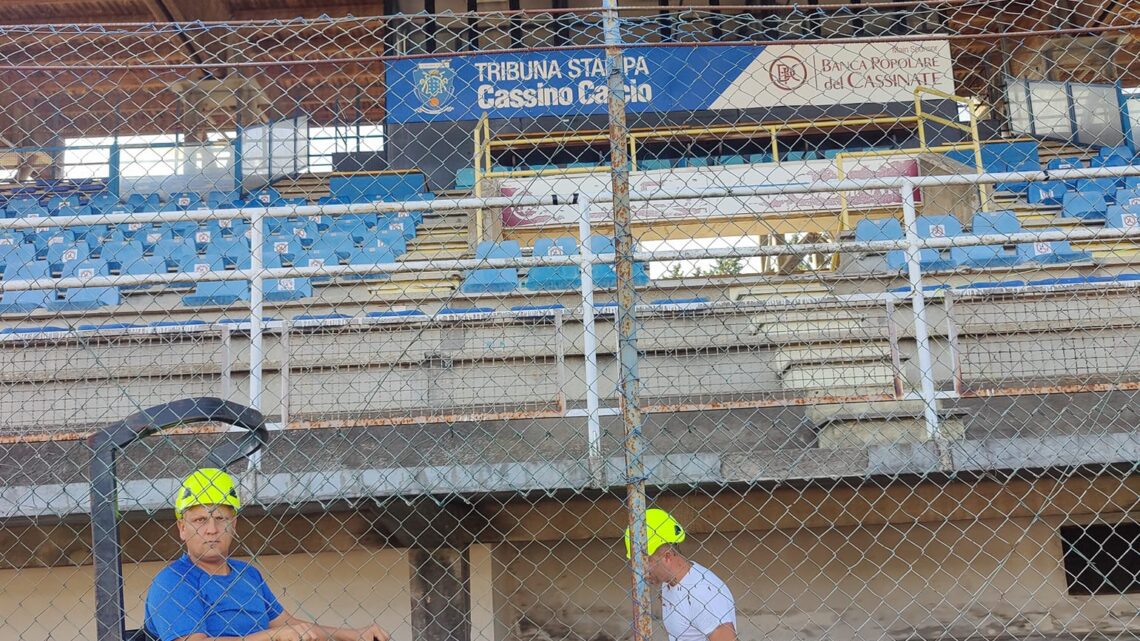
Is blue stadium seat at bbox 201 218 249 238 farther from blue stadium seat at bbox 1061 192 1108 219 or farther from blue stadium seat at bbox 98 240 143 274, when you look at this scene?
blue stadium seat at bbox 1061 192 1108 219

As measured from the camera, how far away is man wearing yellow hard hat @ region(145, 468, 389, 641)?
3043 millimetres

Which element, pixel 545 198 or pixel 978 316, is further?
pixel 978 316

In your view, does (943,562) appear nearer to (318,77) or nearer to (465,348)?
(465,348)

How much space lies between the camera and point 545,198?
13.9 feet

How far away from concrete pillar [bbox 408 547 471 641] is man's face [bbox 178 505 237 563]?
210 centimetres

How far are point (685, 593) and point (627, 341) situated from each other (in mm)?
1369

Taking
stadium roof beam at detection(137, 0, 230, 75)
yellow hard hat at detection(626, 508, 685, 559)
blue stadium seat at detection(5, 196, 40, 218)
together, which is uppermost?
stadium roof beam at detection(137, 0, 230, 75)

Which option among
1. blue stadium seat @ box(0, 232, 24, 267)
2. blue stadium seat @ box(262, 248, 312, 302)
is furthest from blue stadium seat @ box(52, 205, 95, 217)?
blue stadium seat @ box(262, 248, 312, 302)

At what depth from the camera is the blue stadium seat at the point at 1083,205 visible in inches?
392

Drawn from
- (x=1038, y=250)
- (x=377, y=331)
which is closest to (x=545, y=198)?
(x=377, y=331)

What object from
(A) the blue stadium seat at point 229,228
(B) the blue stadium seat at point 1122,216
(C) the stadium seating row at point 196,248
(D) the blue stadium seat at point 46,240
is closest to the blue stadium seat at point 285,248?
(C) the stadium seating row at point 196,248

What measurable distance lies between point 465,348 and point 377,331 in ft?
1.94

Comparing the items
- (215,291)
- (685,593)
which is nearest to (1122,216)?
(685,593)

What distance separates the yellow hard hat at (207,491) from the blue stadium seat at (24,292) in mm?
3304
